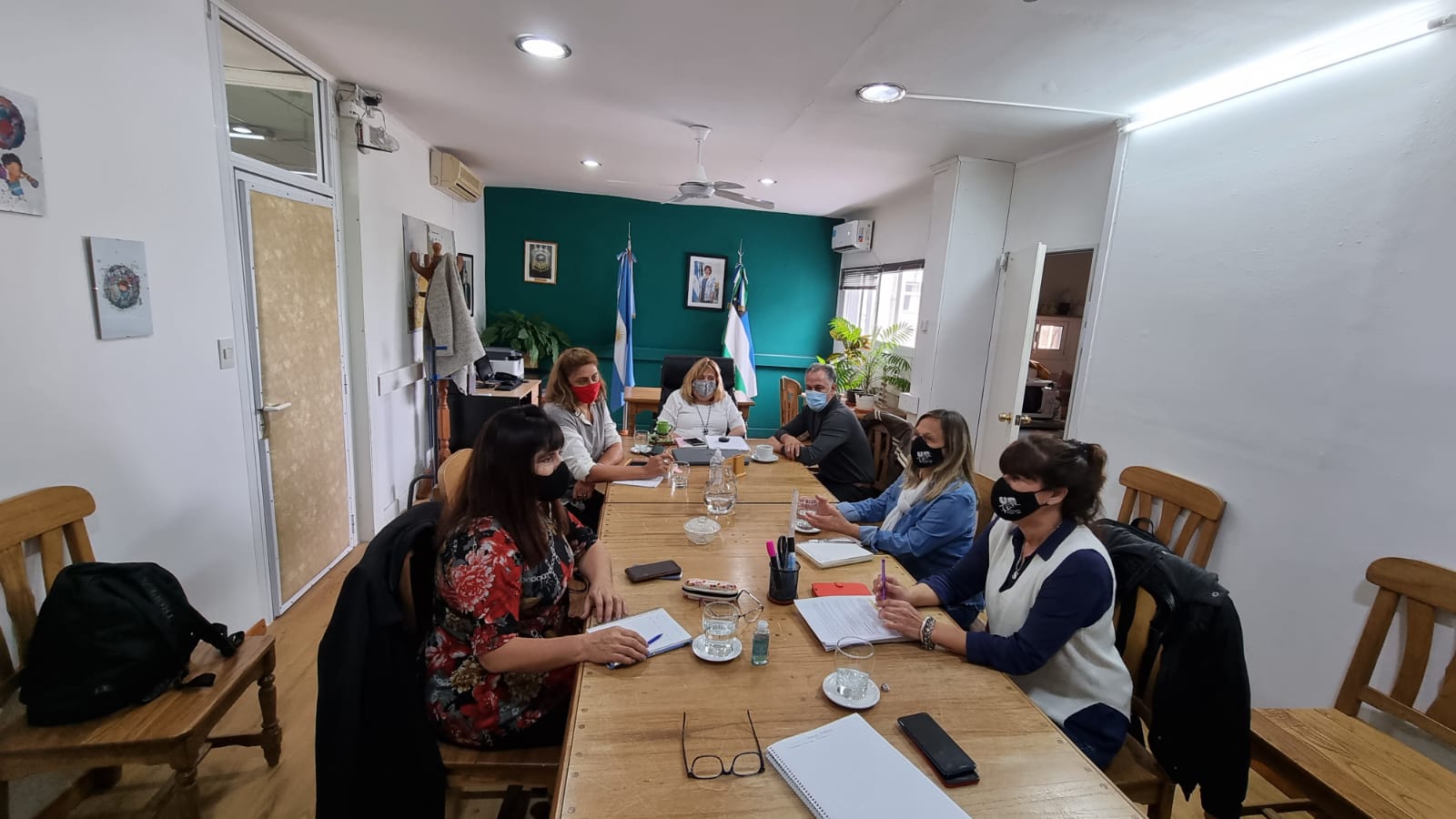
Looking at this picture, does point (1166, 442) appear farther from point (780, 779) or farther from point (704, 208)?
point (704, 208)

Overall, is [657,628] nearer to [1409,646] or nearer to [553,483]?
[553,483]

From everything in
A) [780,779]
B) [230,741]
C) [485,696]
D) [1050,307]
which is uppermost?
[1050,307]

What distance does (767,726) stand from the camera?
1.10 m

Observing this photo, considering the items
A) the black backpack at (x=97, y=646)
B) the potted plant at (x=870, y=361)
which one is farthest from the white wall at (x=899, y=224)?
the black backpack at (x=97, y=646)

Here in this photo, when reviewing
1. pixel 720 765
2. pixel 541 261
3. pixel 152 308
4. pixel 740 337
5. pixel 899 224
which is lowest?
pixel 720 765

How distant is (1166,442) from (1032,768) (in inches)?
86.7

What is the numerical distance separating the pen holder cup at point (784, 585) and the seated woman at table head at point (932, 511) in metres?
0.54

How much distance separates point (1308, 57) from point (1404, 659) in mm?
2009

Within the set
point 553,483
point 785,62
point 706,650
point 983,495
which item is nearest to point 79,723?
point 553,483

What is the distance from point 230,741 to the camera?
185cm

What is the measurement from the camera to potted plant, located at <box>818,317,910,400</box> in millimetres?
5062

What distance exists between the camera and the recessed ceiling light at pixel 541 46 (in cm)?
235

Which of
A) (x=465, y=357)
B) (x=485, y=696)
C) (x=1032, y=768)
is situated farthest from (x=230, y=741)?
(x=465, y=357)

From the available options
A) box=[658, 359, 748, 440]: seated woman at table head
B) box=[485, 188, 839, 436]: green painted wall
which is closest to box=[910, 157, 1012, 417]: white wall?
box=[658, 359, 748, 440]: seated woman at table head
